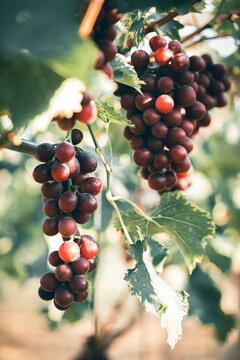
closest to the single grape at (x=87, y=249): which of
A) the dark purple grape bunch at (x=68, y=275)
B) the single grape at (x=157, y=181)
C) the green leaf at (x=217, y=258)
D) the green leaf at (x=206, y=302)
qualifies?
the dark purple grape bunch at (x=68, y=275)

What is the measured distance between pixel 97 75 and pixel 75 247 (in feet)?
1.08

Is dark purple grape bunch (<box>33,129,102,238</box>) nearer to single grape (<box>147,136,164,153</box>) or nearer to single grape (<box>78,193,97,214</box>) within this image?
single grape (<box>78,193,97,214</box>)

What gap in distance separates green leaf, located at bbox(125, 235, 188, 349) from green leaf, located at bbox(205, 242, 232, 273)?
68 cm

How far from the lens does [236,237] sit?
6.74 feet

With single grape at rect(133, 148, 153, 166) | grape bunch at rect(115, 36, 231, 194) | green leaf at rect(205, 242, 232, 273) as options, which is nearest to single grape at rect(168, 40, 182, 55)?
grape bunch at rect(115, 36, 231, 194)

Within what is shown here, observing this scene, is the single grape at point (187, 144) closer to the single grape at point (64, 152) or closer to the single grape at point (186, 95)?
the single grape at point (186, 95)

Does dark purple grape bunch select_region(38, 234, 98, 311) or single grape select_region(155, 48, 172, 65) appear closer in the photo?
dark purple grape bunch select_region(38, 234, 98, 311)

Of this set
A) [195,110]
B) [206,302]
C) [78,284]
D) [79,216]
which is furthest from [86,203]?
[206,302]

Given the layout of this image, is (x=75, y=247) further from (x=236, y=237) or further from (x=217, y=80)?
(x=236, y=237)

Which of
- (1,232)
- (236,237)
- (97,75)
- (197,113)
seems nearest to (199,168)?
(236,237)

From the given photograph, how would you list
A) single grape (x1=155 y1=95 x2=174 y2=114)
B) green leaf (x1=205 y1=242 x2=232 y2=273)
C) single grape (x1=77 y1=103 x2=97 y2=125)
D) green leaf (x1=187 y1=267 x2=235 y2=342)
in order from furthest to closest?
green leaf (x1=187 y1=267 x2=235 y2=342) < green leaf (x1=205 y1=242 x2=232 y2=273) < single grape (x1=155 y1=95 x2=174 y2=114) < single grape (x1=77 y1=103 x2=97 y2=125)

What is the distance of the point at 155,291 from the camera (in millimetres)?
673

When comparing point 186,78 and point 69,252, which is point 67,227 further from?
point 186,78

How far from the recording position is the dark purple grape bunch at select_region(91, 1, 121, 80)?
503 mm
